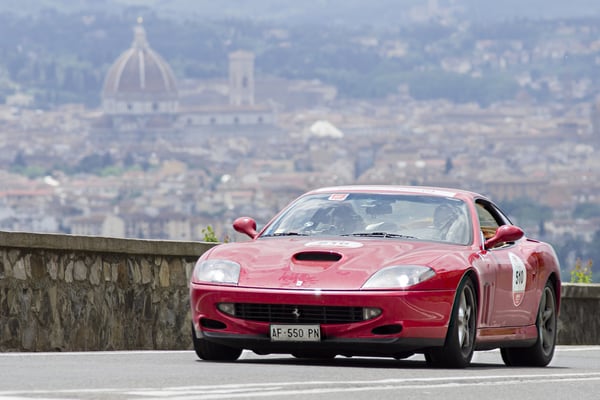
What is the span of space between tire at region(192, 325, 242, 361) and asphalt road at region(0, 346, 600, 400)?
2.9 inches

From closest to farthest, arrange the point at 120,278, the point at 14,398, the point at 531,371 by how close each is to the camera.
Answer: the point at 14,398, the point at 531,371, the point at 120,278

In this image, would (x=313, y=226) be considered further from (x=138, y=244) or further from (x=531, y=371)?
(x=138, y=244)

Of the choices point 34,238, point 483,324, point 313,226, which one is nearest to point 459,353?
point 483,324

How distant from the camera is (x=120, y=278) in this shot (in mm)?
11867

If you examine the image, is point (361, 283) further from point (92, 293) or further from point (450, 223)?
point (92, 293)

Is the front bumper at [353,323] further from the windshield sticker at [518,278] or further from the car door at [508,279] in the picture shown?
the windshield sticker at [518,278]

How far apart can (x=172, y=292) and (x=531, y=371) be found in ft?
11.0

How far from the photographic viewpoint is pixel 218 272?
9359mm

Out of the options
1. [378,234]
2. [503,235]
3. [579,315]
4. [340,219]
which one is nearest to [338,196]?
[340,219]

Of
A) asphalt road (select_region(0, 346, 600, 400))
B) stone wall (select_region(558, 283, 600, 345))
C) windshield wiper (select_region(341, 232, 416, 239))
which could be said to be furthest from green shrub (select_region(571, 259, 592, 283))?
windshield wiper (select_region(341, 232, 416, 239))

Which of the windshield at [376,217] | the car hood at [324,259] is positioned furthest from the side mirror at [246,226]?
the car hood at [324,259]

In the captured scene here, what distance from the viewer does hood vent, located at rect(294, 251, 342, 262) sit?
30.6ft

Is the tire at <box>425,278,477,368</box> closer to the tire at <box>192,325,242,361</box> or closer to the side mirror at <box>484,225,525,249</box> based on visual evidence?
the side mirror at <box>484,225,525,249</box>

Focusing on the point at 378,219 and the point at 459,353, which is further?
the point at 378,219
